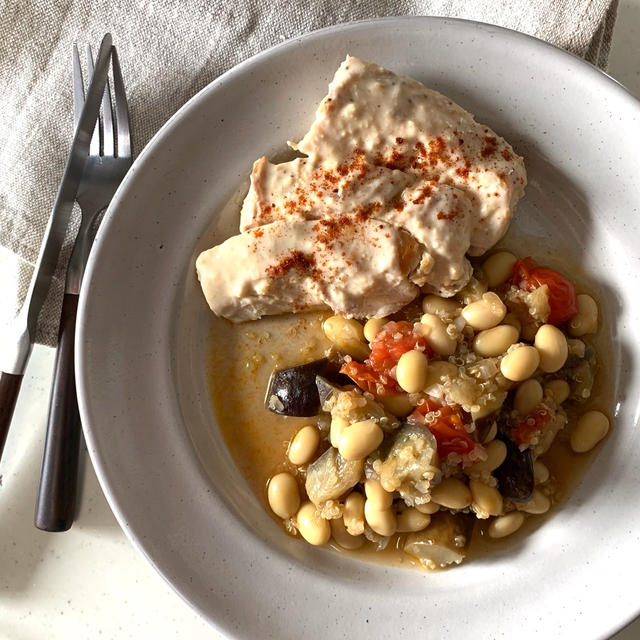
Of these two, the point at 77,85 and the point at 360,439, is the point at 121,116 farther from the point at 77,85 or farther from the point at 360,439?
the point at 360,439

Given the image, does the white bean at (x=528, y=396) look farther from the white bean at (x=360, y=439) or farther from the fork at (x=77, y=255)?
the fork at (x=77, y=255)

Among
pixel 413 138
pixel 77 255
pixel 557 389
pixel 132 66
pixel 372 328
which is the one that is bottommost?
pixel 77 255

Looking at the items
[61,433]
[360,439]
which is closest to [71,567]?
[61,433]

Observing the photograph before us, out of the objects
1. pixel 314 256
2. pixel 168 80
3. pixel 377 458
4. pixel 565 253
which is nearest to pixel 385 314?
pixel 314 256

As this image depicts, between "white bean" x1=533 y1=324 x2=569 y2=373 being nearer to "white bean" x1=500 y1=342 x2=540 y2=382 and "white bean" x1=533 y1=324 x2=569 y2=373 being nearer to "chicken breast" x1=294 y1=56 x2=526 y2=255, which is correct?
"white bean" x1=500 y1=342 x2=540 y2=382

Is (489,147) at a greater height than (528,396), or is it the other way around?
(489,147)

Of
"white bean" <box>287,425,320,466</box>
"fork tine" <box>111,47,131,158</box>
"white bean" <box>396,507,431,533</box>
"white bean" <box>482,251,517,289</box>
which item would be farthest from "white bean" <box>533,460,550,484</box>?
"fork tine" <box>111,47,131,158</box>

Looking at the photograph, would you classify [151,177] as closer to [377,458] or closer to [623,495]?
[377,458]
